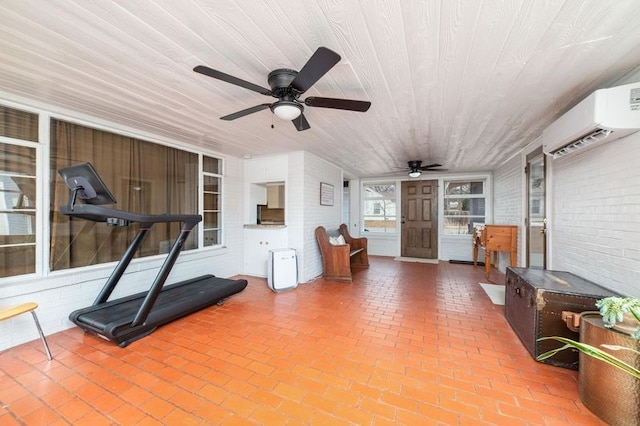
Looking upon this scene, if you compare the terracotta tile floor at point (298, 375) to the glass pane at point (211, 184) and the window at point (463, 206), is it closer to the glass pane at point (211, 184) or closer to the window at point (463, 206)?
the glass pane at point (211, 184)

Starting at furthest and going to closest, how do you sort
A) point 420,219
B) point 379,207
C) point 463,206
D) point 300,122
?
point 379,207
point 420,219
point 463,206
point 300,122

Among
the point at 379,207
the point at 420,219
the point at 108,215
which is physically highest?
the point at 379,207

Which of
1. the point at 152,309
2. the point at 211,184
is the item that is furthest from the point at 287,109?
the point at 211,184

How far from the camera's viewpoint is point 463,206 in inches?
277

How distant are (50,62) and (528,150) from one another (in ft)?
19.7

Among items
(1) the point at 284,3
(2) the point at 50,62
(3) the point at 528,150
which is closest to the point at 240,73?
(1) the point at 284,3

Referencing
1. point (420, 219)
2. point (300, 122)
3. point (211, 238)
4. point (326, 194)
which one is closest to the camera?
point (300, 122)

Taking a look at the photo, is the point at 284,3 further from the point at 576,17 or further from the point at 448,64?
the point at 576,17

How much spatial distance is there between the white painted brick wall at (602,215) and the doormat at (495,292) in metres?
0.93

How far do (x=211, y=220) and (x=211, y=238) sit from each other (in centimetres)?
34

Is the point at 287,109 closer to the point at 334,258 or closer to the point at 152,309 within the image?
the point at 152,309

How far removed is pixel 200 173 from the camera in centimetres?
438

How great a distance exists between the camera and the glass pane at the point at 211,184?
14.9 feet

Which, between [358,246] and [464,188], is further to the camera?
[464,188]
